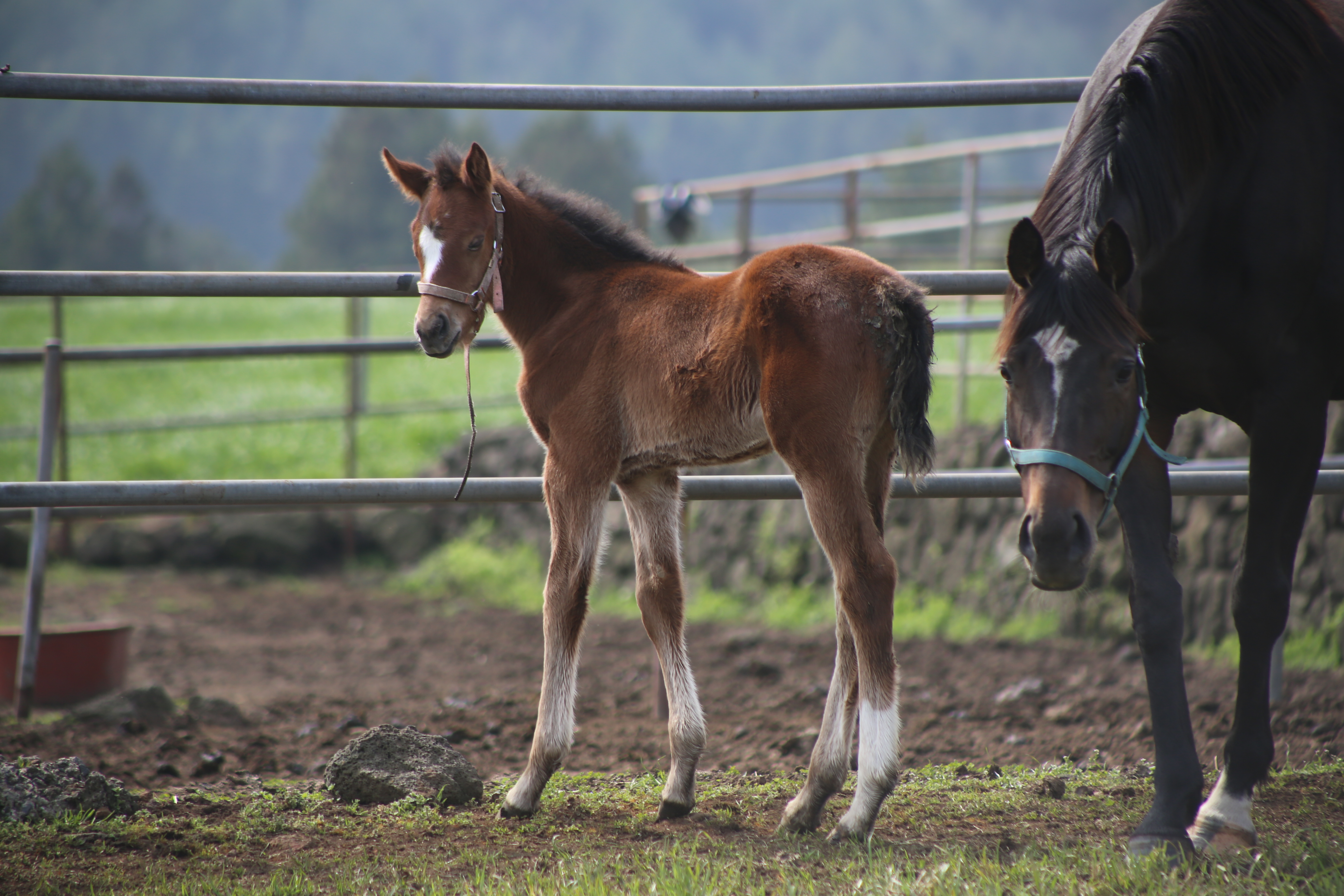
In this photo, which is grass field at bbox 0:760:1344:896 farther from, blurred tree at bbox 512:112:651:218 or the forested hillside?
the forested hillside

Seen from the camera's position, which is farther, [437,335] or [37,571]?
[37,571]

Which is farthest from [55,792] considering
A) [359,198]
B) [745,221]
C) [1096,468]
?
[359,198]

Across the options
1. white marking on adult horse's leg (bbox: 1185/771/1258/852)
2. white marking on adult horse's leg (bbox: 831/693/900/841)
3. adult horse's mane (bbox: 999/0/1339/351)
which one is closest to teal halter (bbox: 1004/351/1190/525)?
adult horse's mane (bbox: 999/0/1339/351)

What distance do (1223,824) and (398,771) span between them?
2207mm

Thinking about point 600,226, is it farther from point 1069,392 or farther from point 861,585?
point 1069,392

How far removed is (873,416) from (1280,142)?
120 centimetres

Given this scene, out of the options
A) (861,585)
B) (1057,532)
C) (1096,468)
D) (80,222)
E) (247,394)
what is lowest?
(861,585)

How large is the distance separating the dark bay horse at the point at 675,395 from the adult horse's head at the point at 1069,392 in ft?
1.62

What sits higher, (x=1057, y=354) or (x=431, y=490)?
(x=1057, y=354)

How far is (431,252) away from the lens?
9.98ft

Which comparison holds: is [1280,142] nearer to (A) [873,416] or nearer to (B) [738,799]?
(A) [873,416]

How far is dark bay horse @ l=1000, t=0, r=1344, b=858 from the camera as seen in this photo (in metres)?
2.42

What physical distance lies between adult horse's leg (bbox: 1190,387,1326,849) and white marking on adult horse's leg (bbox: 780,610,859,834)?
33.3 inches

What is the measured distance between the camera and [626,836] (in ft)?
8.91
